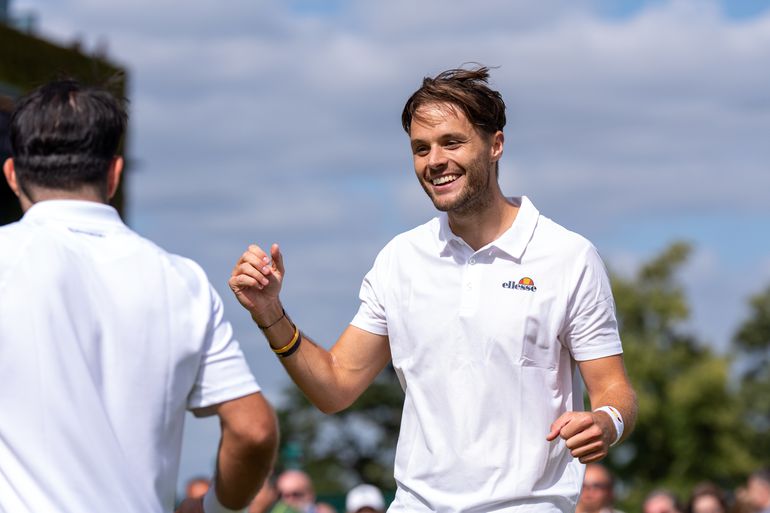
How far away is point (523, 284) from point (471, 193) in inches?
15.7

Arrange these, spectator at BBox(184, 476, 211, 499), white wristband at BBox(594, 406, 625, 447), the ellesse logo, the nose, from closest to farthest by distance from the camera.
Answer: white wristband at BBox(594, 406, 625, 447) → the ellesse logo → the nose → spectator at BBox(184, 476, 211, 499)

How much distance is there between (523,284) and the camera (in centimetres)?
516

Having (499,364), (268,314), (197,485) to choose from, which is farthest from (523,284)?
(197,485)

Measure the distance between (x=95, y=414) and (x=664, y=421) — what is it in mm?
55314

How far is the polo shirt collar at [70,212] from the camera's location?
13.4ft

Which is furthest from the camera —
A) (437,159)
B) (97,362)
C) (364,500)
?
(364,500)

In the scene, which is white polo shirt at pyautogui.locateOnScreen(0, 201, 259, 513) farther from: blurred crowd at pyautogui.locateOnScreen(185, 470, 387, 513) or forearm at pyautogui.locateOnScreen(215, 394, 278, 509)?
blurred crowd at pyautogui.locateOnScreen(185, 470, 387, 513)

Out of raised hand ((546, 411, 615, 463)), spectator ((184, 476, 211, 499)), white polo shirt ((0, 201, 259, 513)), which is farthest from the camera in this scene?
spectator ((184, 476, 211, 499))

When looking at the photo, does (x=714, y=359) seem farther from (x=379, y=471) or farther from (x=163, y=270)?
(x=163, y=270)

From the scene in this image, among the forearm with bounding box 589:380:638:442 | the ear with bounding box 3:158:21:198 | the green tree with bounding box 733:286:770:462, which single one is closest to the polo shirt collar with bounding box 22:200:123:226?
the ear with bounding box 3:158:21:198

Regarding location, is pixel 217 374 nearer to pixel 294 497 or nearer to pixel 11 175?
pixel 11 175

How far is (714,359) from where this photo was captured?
195 ft

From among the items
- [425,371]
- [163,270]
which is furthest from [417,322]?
[163,270]

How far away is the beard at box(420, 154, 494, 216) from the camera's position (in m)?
5.27
